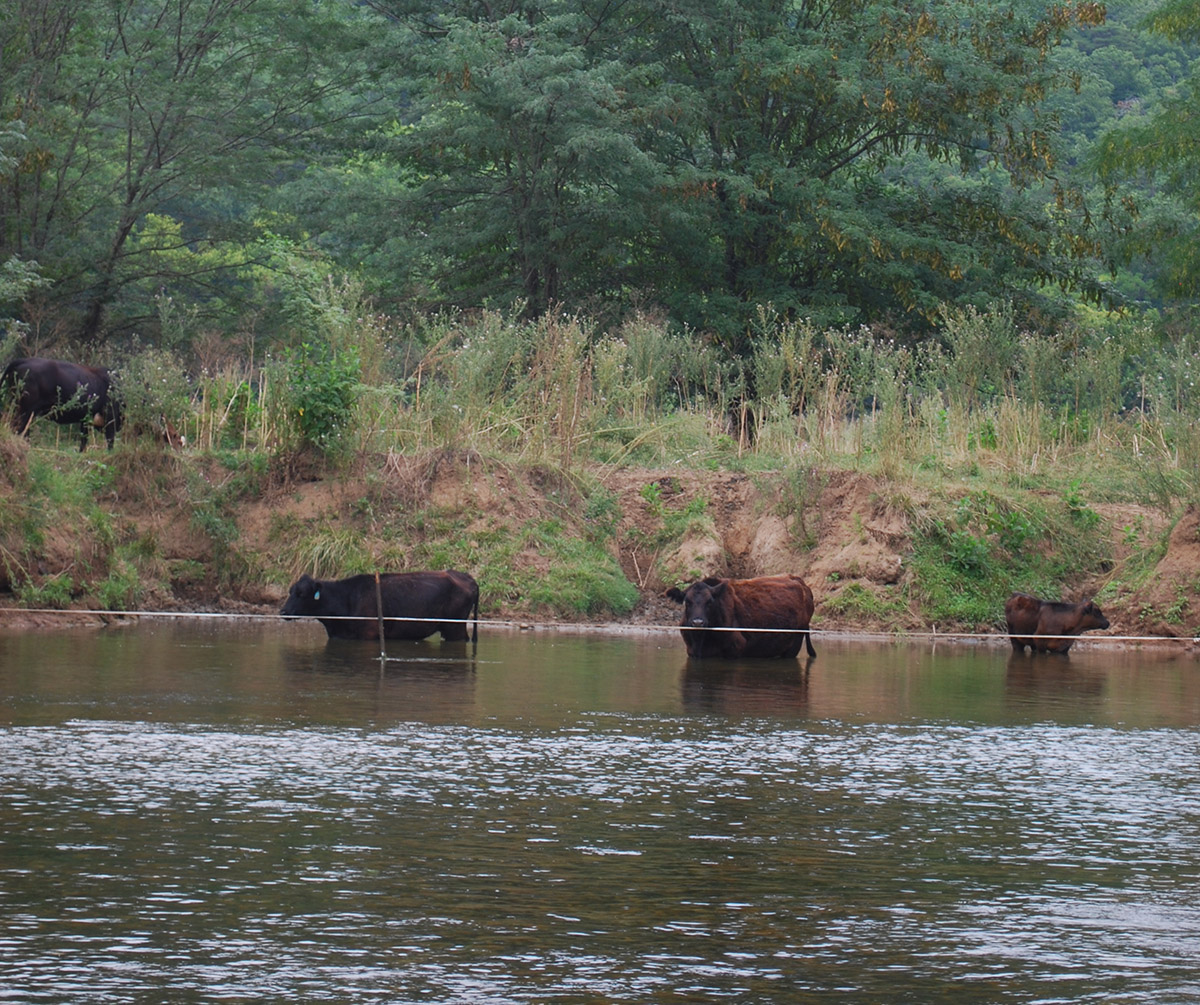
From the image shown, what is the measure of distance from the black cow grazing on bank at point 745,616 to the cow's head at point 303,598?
3756 mm

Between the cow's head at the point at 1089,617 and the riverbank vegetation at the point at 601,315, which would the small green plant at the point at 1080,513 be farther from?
the cow's head at the point at 1089,617

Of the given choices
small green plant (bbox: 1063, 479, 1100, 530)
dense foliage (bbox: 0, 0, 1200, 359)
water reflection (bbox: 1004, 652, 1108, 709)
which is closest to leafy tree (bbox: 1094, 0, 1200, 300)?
dense foliage (bbox: 0, 0, 1200, 359)

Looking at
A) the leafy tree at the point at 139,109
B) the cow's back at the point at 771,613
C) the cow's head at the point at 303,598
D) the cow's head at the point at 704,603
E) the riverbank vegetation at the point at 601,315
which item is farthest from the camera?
the leafy tree at the point at 139,109

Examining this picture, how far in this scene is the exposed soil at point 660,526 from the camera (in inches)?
778

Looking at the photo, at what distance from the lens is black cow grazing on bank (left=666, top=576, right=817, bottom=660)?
16.5m

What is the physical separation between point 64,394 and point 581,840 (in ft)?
49.9

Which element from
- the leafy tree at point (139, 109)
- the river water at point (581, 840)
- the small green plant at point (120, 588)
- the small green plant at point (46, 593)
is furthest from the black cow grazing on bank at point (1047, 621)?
the leafy tree at point (139, 109)

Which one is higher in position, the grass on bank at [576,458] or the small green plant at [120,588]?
the grass on bank at [576,458]

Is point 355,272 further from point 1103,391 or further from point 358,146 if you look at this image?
point 1103,391

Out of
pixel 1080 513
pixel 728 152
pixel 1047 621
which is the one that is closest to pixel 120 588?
pixel 1047 621

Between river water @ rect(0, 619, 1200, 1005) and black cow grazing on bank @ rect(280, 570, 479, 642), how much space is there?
3.09m

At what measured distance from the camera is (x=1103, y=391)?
946 inches

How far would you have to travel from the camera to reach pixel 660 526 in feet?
70.5

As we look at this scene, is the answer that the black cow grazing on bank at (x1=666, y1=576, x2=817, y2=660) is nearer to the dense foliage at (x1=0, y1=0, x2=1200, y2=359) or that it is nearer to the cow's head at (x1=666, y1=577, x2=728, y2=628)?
the cow's head at (x1=666, y1=577, x2=728, y2=628)
